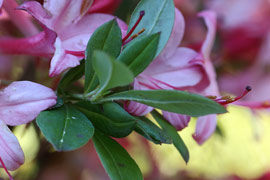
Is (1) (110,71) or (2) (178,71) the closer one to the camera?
(1) (110,71)

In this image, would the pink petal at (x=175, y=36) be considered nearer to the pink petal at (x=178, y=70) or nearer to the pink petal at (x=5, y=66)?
the pink petal at (x=178, y=70)

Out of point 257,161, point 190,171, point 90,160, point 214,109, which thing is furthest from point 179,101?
point 257,161

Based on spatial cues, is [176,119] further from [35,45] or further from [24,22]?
[24,22]

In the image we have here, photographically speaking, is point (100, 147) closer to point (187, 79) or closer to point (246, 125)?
point (187, 79)

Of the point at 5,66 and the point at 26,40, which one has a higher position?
the point at 26,40

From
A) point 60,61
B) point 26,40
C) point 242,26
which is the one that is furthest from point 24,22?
point 242,26

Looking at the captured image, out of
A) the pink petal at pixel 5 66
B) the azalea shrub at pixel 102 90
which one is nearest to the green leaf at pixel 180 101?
the azalea shrub at pixel 102 90
